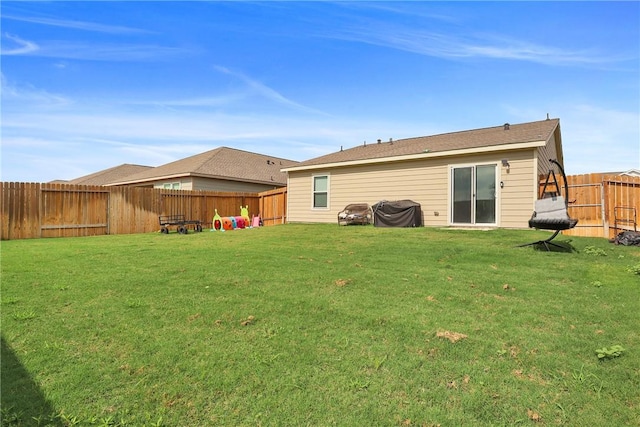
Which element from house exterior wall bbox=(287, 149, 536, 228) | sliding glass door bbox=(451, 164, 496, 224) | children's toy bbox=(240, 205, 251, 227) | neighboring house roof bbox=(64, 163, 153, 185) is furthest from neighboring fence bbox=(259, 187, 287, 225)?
neighboring house roof bbox=(64, 163, 153, 185)

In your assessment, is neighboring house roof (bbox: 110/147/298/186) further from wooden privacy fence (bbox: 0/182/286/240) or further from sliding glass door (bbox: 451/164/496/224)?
sliding glass door (bbox: 451/164/496/224)

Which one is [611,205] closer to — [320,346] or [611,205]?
[611,205]

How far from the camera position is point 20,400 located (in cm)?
209

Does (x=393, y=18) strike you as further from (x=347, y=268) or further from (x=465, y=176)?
(x=347, y=268)

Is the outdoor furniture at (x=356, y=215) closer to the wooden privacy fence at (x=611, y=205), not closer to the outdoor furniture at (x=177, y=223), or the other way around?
the outdoor furniture at (x=177, y=223)

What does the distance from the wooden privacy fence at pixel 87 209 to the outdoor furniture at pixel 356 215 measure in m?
7.71

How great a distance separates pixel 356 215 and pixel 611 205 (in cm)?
788

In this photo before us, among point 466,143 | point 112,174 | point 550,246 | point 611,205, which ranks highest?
point 112,174

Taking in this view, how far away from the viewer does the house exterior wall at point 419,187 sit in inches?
416

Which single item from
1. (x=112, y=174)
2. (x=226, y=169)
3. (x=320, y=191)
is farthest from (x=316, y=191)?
(x=112, y=174)

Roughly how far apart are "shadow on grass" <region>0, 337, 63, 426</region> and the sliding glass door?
1170 centimetres

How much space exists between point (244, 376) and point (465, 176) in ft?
36.7

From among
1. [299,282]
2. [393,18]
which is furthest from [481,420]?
[393,18]

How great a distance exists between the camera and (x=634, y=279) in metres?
4.74
